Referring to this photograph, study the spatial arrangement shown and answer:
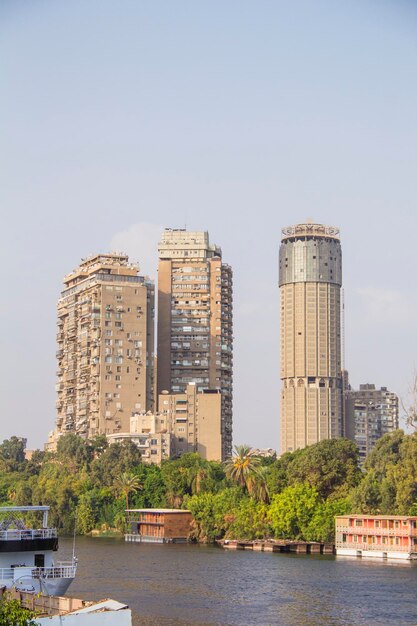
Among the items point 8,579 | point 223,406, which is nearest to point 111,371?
point 223,406

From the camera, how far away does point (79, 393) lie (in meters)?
158

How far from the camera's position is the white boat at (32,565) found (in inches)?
1916

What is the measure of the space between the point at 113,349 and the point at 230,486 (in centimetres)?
4070

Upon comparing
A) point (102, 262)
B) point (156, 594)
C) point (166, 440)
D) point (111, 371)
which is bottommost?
point (156, 594)

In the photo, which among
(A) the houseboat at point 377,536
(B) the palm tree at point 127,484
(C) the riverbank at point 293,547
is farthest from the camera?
(B) the palm tree at point 127,484

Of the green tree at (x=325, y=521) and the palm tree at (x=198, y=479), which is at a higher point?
the palm tree at (x=198, y=479)

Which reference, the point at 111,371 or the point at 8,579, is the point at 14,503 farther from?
the point at 8,579

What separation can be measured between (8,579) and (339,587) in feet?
69.6

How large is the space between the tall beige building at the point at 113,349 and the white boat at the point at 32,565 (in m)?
101

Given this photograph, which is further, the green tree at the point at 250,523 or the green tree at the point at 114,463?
the green tree at the point at 114,463

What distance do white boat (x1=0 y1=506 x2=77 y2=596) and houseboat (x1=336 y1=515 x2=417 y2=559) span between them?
40374 millimetres

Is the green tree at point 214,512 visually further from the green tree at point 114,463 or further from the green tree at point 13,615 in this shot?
the green tree at point 13,615

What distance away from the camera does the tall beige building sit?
151875mm

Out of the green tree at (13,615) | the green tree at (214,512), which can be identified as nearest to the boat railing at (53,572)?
the green tree at (13,615)
